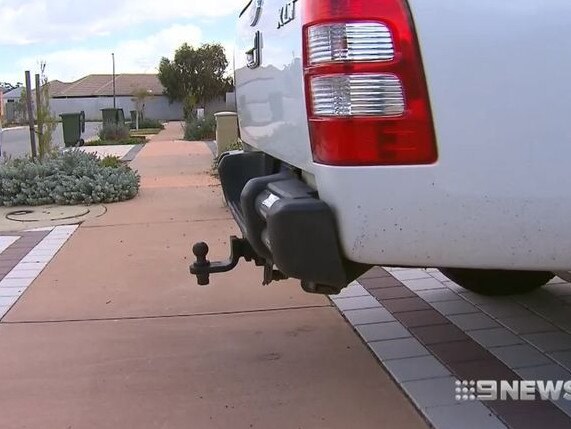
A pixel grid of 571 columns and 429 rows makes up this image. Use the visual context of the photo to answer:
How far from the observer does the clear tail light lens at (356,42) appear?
2.15 metres

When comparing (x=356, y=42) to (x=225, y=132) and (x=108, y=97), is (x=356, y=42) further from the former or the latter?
(x=108, y=97)

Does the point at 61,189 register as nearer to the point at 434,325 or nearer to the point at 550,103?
the point at 434,325

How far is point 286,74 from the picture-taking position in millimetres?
2652

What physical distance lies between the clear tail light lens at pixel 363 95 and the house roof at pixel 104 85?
54018 mm

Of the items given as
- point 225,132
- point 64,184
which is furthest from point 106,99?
point 64,184

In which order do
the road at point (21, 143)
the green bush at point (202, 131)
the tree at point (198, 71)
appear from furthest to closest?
the tree at point (198, 71)
the green bush at point (202, 131)
the road at point (21, 143)

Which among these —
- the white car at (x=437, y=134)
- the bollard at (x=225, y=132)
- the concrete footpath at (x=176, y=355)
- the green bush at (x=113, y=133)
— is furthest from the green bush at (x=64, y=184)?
the green bush at (x=113, y=133)

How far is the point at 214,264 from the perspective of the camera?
3.52m

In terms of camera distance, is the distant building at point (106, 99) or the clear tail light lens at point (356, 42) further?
the distant building at point (106, 99)

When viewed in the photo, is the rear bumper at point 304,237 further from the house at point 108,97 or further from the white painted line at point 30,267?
the house at point 108,97

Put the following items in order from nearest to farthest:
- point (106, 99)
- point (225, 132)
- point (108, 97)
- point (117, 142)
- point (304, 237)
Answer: point (304, 237) → point (225, 132) → point (117, 142) → point (106, 99) → point (108, 97)

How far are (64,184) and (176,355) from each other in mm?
5735

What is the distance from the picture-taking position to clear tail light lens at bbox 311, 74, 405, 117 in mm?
2164

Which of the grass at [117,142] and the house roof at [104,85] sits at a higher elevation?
the house roof at [104,85]
